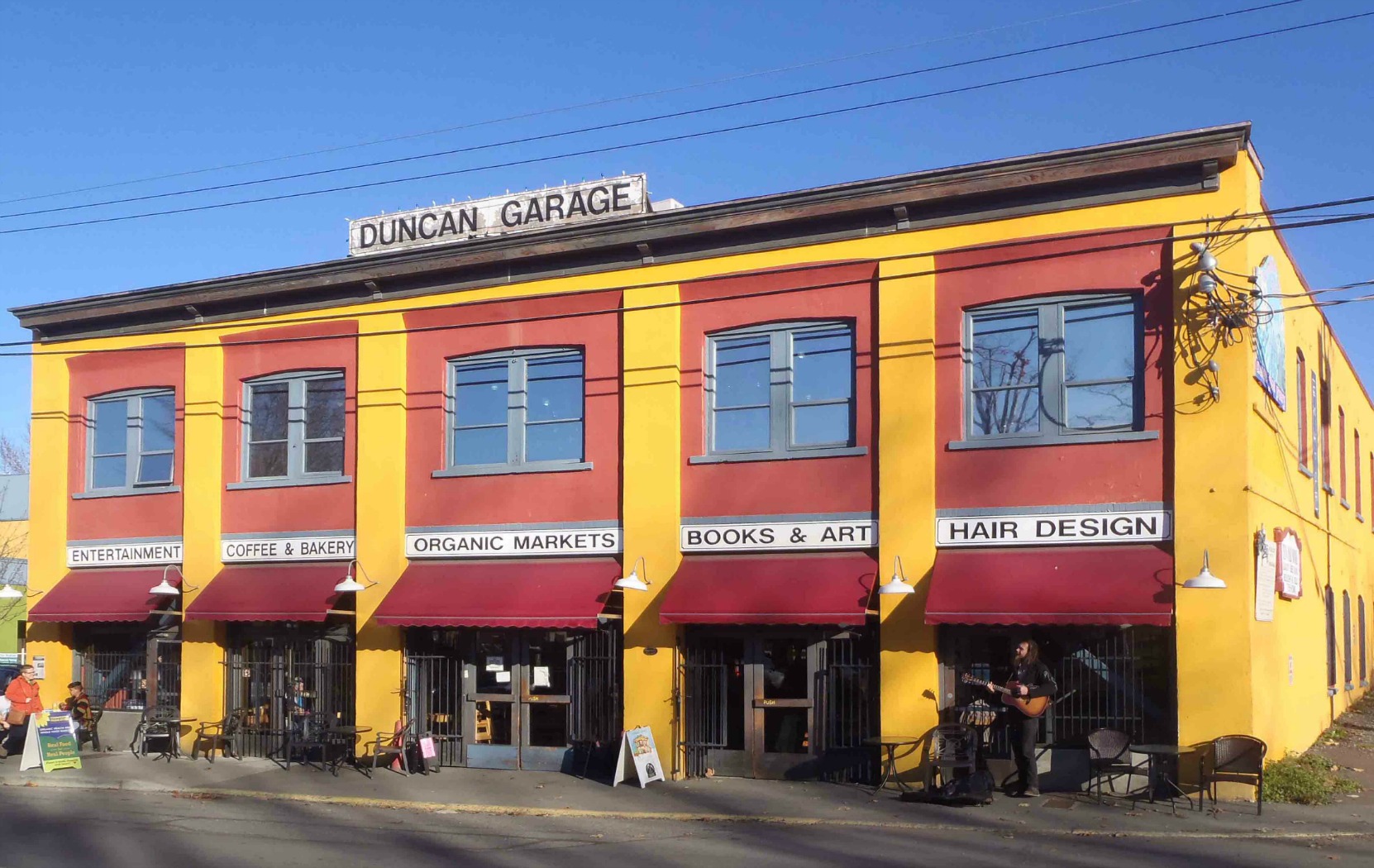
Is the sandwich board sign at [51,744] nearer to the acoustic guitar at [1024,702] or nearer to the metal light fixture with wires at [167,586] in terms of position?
the metal light fixture with wires at [167,586]

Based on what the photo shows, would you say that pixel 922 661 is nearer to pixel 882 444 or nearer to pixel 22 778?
pixel 882 444

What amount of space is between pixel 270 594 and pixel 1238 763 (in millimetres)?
12803

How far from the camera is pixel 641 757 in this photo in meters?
16.2

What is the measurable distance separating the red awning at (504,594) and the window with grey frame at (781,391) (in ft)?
7.68

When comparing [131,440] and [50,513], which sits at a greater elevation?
[131,440]

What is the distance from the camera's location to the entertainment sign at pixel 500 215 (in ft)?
64.0

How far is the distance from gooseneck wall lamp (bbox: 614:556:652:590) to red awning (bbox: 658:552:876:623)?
331 mm

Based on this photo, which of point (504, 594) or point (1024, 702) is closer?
point (1024, 702)

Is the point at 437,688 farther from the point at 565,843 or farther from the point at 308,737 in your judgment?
the point at 565,843

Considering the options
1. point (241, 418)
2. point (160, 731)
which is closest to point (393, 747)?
point (160, 731)

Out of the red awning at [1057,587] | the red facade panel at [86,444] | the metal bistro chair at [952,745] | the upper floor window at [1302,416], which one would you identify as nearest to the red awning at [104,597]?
the red facade panel at [86,444]

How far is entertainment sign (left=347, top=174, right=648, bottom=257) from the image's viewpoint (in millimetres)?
19500

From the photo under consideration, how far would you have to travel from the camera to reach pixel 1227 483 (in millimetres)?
14125

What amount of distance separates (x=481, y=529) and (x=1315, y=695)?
11.8m
